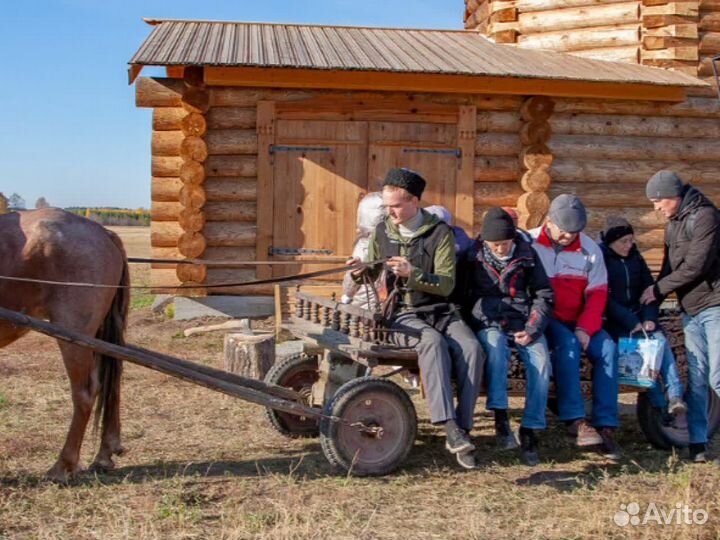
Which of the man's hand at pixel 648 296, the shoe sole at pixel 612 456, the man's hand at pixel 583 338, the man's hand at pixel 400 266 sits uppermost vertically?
the man's hand at pixel 400 266

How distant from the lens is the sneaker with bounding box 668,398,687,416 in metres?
5.43

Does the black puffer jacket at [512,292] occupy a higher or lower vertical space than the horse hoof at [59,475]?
higher

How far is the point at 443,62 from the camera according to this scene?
1063cm

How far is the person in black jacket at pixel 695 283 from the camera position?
538cm

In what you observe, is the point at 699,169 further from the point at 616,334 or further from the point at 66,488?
the point at 66,488

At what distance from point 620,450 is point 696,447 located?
20.6 inches

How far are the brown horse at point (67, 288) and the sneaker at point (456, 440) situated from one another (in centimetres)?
217

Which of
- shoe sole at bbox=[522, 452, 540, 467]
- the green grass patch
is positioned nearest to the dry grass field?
shoe sole at bbox=[522, 452, 540, 467]

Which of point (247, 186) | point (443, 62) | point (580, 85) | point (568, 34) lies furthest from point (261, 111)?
point (568, 34)

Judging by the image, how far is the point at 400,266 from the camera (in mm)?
5098

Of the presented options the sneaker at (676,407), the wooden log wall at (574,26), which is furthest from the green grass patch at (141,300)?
the sneaker at (676,407)

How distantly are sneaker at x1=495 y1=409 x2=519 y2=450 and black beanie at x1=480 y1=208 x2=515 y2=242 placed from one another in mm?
1110

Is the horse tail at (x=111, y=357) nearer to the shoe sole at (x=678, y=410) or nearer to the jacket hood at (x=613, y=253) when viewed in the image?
the jacket hood at (x=613, y=253)

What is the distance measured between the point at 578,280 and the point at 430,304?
1047 mm
